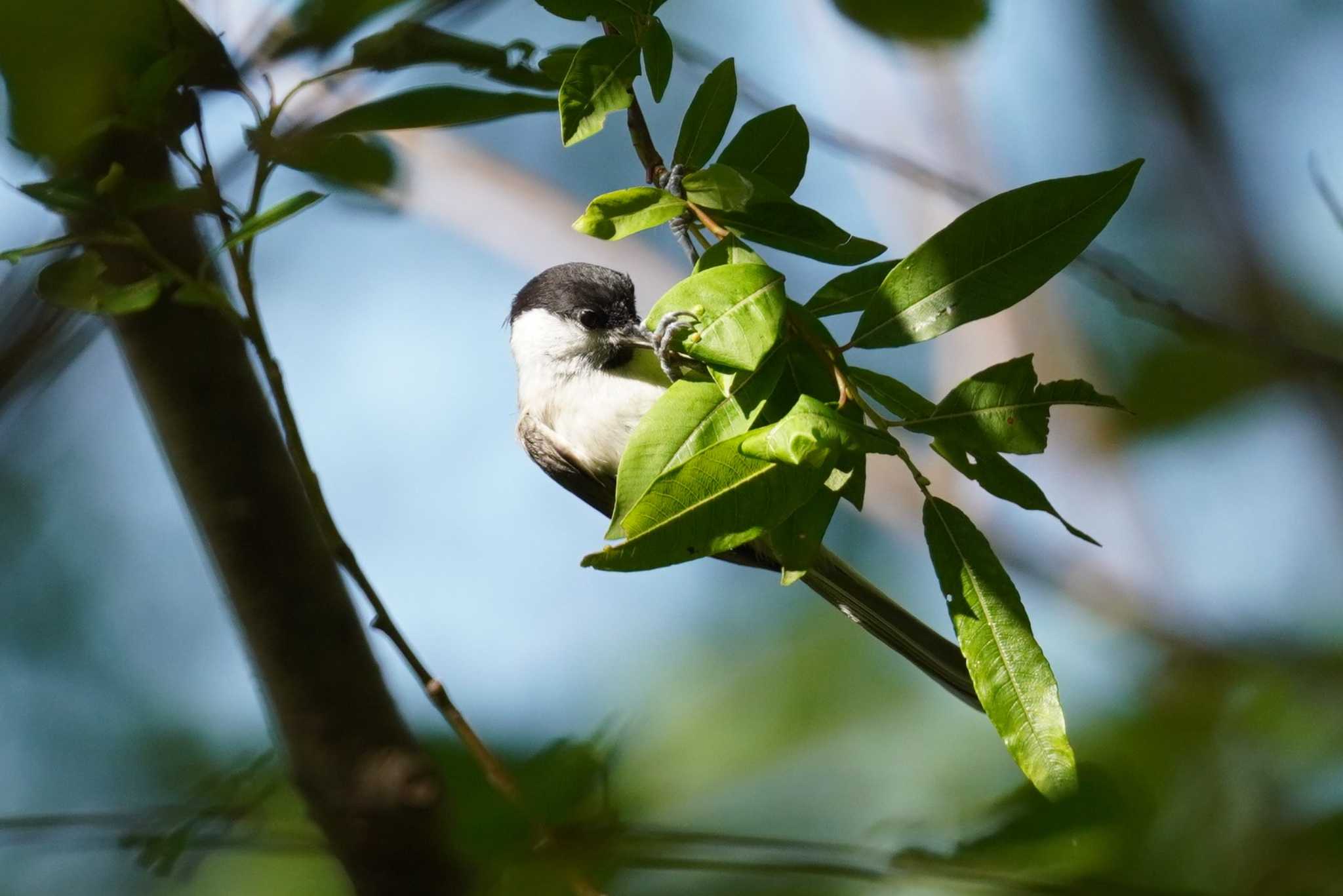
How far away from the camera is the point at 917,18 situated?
123 centimetres

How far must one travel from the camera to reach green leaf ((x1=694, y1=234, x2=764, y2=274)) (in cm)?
93

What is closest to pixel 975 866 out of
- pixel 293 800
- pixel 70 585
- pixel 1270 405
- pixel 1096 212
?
pixel 1096 212

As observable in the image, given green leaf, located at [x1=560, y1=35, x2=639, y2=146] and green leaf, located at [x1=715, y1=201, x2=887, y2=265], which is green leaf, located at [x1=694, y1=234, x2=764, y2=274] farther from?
green leaf, located at [x1=560, y1=35, x2=639, y2=146]

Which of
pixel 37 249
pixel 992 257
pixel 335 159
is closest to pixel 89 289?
pixel 37 249

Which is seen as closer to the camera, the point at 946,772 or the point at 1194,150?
the point at 946,772

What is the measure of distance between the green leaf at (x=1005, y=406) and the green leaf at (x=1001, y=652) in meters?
0.07

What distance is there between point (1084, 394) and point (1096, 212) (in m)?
0.14

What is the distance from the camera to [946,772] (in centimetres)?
215

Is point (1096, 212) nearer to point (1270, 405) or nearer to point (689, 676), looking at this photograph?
point (1270, 405)

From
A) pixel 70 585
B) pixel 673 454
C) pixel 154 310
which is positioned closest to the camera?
pixel 673 454

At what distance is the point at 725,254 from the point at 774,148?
156mm

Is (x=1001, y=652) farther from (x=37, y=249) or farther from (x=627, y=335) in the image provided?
(x=627, y=335)

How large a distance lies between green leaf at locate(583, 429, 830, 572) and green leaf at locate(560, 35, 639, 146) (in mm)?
302

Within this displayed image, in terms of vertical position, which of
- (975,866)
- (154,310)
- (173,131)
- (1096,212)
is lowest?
(975,866)
